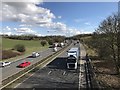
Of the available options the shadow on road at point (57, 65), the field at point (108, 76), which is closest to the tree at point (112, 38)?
the field at point (108, 76)

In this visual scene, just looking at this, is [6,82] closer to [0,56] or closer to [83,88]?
[83,88]

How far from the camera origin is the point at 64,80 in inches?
1298

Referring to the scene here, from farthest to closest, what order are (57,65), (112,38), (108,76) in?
1. (57,65)
2. (112,38)
3. (108,76)

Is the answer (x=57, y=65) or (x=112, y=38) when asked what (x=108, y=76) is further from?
(x=57, y=65)

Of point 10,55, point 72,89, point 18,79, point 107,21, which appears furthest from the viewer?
point 10,55

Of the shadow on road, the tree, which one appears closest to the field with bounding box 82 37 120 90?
the tree

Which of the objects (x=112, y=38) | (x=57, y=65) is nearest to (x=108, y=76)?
(x=112, y=38)

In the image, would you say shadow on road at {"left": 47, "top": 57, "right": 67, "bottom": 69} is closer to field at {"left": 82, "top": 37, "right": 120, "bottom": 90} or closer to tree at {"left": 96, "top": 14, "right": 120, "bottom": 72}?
field at {"left": 82, "top": 37, "right": 120, "bottom": 90}

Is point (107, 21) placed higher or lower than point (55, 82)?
higher

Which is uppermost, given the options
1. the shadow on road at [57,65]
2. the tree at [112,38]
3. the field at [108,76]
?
the tree at [112,38]

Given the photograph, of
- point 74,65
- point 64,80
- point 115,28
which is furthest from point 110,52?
point 64,80

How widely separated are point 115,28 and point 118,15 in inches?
89.2

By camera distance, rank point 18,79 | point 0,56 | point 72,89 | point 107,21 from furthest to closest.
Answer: point 0,56 → point 107,21 → point 18,79 → point 72,89

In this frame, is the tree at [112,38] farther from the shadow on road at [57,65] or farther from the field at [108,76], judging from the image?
the shadow on road at [57,65]
